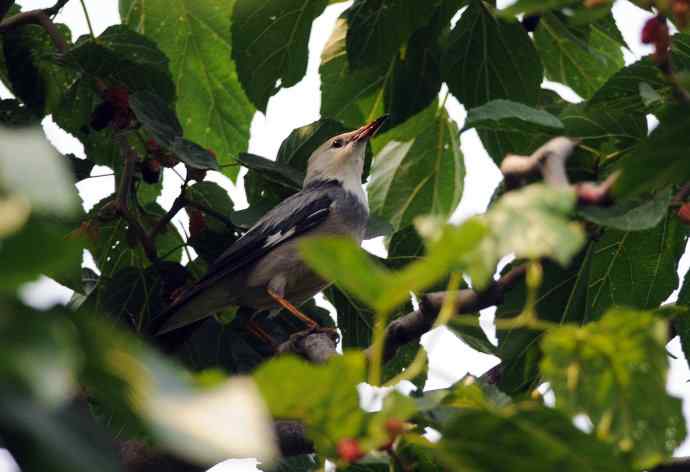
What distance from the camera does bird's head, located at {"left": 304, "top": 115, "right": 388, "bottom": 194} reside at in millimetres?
7602

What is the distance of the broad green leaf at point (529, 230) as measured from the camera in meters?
1.73

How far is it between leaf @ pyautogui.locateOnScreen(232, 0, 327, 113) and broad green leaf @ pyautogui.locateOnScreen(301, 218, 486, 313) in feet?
11.6

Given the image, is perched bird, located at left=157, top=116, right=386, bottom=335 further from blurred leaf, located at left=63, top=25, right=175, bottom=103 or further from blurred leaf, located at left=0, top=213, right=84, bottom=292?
blurred leaf, located at left=0, top=213, right=84, bottom=292

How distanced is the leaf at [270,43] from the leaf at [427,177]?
887 millimetres

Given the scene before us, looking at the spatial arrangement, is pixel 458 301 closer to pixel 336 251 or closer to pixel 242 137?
pixel 336 251

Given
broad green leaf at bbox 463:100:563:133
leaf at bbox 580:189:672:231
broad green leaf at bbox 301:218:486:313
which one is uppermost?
broad green leaf at bbox 301:218:486:313

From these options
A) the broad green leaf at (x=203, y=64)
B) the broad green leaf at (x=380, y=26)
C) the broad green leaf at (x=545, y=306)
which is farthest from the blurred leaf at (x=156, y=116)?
the broad green leaf at (x=545, y=306)

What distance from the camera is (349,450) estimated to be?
190cm

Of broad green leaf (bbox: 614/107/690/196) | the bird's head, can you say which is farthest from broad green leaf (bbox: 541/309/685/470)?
the bird's head

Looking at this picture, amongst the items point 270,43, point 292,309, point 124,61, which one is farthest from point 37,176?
point 292,309

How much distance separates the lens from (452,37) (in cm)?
506

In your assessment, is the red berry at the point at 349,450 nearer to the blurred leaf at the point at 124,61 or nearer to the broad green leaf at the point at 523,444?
the broad green leaf at the point at 523,444

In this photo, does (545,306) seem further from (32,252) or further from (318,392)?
(32,252)

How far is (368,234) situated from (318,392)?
3.58 meters
